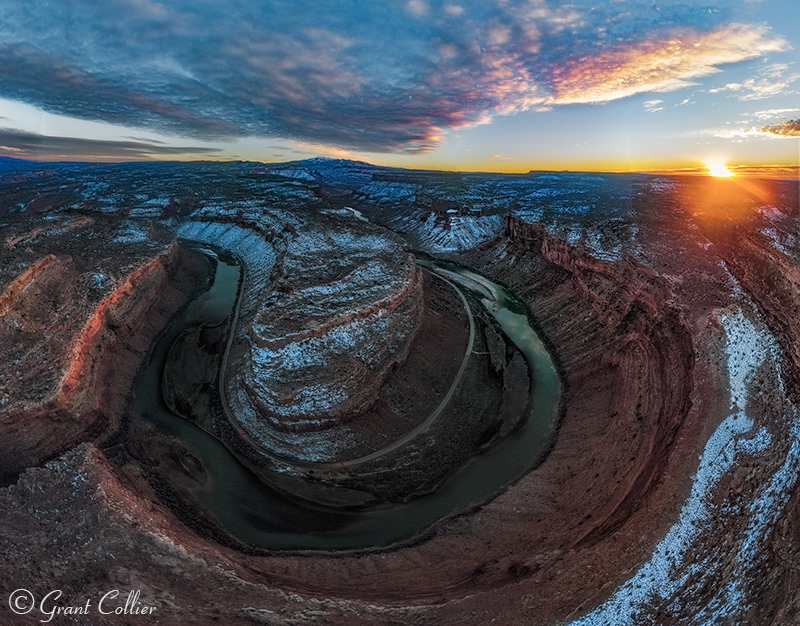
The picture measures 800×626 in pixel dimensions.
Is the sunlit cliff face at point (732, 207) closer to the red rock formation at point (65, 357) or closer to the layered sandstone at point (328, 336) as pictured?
the layered sandstone at point (328, 336)

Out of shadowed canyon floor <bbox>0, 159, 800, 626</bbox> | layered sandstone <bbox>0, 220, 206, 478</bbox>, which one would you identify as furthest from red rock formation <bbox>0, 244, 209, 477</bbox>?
shadowed canyon floor <bbox>0, 159, 800, 626</bbox>

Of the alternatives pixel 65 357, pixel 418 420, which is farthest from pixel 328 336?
pixel 65 357

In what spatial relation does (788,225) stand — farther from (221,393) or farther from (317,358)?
(221,393)

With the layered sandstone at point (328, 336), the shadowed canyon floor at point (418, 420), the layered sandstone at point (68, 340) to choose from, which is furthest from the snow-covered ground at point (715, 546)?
the layered sandstone at point (68, 340)

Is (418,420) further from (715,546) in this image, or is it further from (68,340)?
(68,340)

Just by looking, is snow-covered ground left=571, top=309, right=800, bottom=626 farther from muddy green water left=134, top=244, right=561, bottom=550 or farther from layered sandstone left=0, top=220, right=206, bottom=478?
layered sandstone left=0, top=220, right=206, bottom=478
